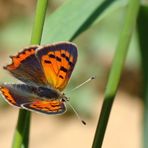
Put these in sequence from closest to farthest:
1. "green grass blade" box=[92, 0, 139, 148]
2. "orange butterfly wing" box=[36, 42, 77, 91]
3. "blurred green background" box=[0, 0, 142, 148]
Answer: "green grass blade" box=[92, 0, 139, 148] < "orange butterfly wing" box=[36, 42, 77, 91] < "blurred green background" box=[0, 0, 142, 148]

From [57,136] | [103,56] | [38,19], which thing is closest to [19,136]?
[38,19]

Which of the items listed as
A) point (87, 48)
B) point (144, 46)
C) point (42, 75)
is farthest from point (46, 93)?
point (87, 48)

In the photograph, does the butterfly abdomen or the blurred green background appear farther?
the blurred green background

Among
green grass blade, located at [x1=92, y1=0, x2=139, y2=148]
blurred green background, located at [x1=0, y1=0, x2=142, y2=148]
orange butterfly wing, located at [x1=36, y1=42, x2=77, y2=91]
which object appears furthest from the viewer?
blurred green background, located at [x1=0, y1=0, x2=142, y2=148]

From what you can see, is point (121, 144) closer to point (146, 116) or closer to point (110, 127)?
point (110, 127)

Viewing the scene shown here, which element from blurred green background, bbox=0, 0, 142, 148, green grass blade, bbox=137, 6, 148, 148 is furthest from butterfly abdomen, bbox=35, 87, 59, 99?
blurred green background, bbox=0, 0, 142, 148

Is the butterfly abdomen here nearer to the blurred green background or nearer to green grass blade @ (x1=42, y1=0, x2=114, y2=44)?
green grass blade @ (x1=42, y1=0, x2=114, y2=44)

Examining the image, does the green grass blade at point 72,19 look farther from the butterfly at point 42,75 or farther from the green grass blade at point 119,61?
the green grass blade at point 119,61
